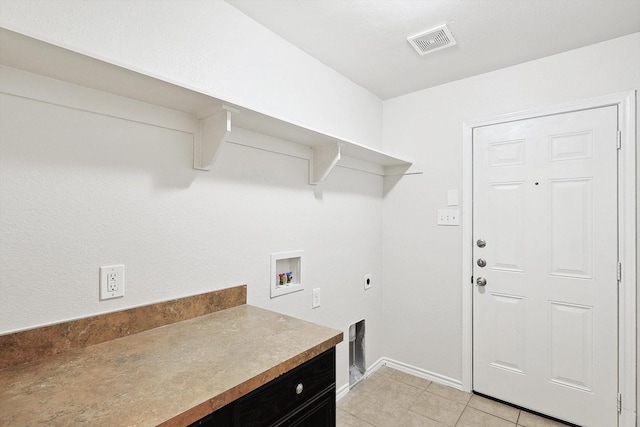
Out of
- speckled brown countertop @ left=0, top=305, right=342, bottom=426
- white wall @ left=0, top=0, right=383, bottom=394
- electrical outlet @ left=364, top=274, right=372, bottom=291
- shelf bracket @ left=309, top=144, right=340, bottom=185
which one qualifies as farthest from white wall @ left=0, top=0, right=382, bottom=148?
electrical outlet @ left=364, top=274, right=372, bottom=291

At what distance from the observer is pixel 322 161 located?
2.02m

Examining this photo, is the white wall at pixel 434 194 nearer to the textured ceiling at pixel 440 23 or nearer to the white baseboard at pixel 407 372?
the white baseboard at pixel 407 372

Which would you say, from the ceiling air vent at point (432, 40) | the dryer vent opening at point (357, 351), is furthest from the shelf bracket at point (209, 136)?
the dryer vent opening at point (357, 351)

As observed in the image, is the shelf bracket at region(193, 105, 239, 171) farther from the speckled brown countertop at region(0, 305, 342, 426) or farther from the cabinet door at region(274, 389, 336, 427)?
the cabinet door at region(274, 389, 336, 427)

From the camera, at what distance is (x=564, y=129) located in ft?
6.72

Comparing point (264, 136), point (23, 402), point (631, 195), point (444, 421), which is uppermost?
point (264, 136)

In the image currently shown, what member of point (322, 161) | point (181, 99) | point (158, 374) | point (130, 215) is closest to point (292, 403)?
point (158, 374)

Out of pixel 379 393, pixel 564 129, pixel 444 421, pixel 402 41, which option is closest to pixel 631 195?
pixel 564 129

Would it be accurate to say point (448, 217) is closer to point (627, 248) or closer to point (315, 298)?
point (627, 248)

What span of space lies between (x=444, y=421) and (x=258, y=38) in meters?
2.58

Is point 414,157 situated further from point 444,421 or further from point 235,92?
point 444,421

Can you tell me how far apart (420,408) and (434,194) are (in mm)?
1562

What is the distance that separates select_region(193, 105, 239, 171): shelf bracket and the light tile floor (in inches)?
70.4

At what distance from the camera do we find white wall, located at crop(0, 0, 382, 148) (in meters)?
1.06
